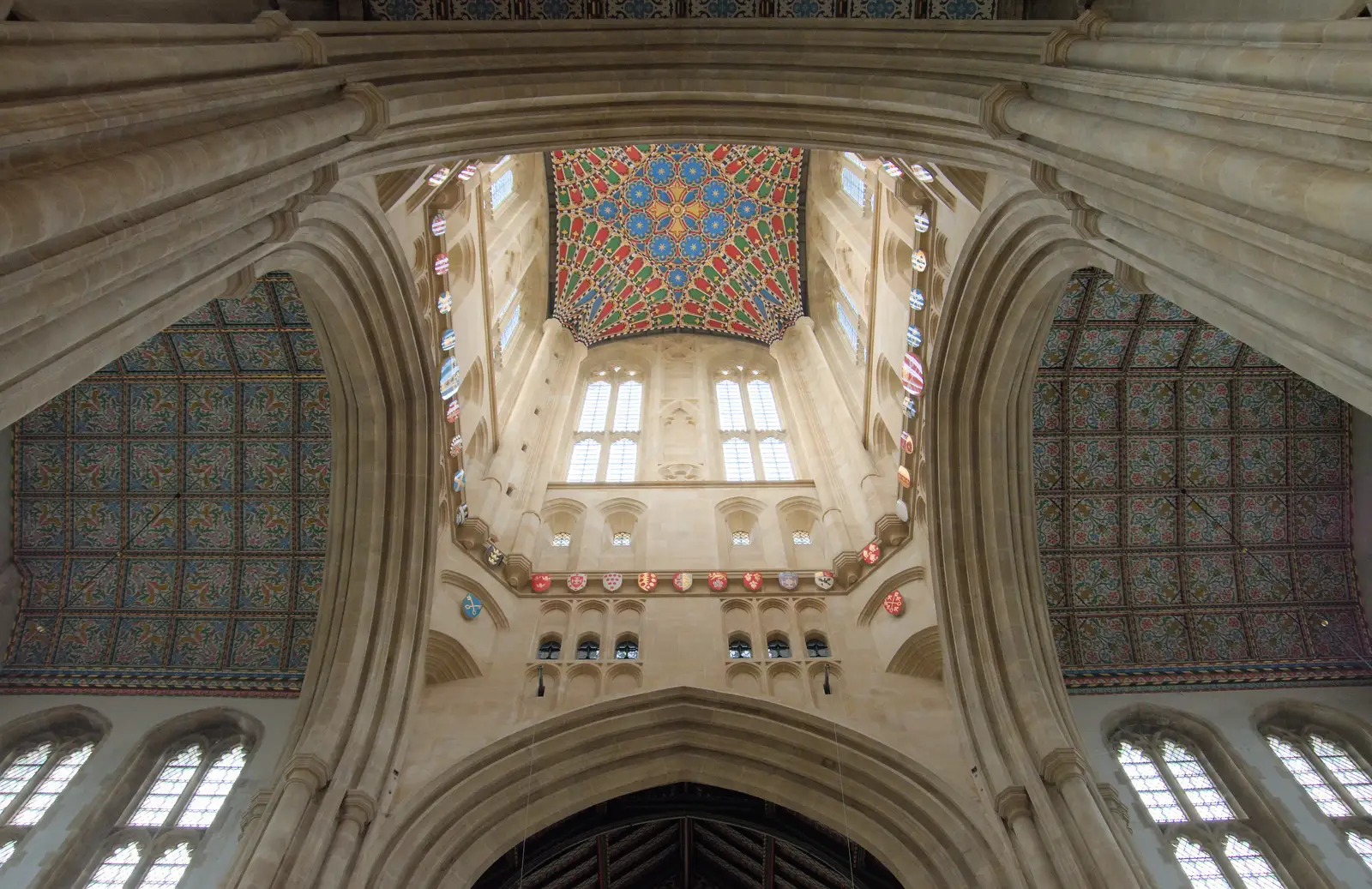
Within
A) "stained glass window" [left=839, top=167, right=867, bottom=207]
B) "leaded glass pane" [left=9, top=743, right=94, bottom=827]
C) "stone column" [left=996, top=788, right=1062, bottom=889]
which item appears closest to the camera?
"stone column" [left=996, top=788, right=1062, bottom=889]

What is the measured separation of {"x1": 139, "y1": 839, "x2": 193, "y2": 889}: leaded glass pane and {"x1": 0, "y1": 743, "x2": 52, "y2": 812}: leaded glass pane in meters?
2.23

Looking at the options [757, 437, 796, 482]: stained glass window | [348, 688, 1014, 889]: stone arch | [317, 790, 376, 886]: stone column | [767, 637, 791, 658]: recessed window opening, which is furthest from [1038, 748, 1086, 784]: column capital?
[757, 437, 796, 482]: stained glass window

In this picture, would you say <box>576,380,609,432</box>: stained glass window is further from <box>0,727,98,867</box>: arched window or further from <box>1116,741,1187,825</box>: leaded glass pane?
<box>1116,741,1187,825</box>: leaded glass pane

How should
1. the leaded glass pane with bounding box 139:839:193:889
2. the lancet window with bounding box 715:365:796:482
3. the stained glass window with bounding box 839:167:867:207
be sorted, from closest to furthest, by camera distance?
1. the leaded glass pane with bounding box 139:839:193:889
2. the lancet window with bounding box 715:365:796:482
3. the stained glass window with bounding box 839:167:867:207

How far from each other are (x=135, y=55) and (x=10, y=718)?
1054 cm

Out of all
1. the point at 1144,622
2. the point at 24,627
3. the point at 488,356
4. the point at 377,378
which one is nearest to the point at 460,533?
the point at 377,378

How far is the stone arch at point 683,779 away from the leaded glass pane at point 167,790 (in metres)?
3.34

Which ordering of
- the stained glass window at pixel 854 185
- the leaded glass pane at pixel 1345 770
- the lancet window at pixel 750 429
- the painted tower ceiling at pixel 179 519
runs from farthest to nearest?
the stained glass window at pixel 854 185, the lancet window at pixel 750 429, the painted tower ceiling at pixel 179 519, the leaded glass pane at pixel 1345 770

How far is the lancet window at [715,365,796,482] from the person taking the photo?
18.9 m

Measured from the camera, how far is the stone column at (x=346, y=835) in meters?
9.82

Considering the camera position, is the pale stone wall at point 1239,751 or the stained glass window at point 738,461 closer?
the pale stone wall at point 1239,751

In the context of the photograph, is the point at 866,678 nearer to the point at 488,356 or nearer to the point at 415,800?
the point at 415,800

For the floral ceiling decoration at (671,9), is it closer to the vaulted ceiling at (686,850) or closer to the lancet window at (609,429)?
the vaulted ceiling at (686,850)

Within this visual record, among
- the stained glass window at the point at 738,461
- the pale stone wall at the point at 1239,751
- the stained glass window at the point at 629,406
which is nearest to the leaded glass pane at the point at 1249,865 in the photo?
the pale stone wall at the point at 1239,751
